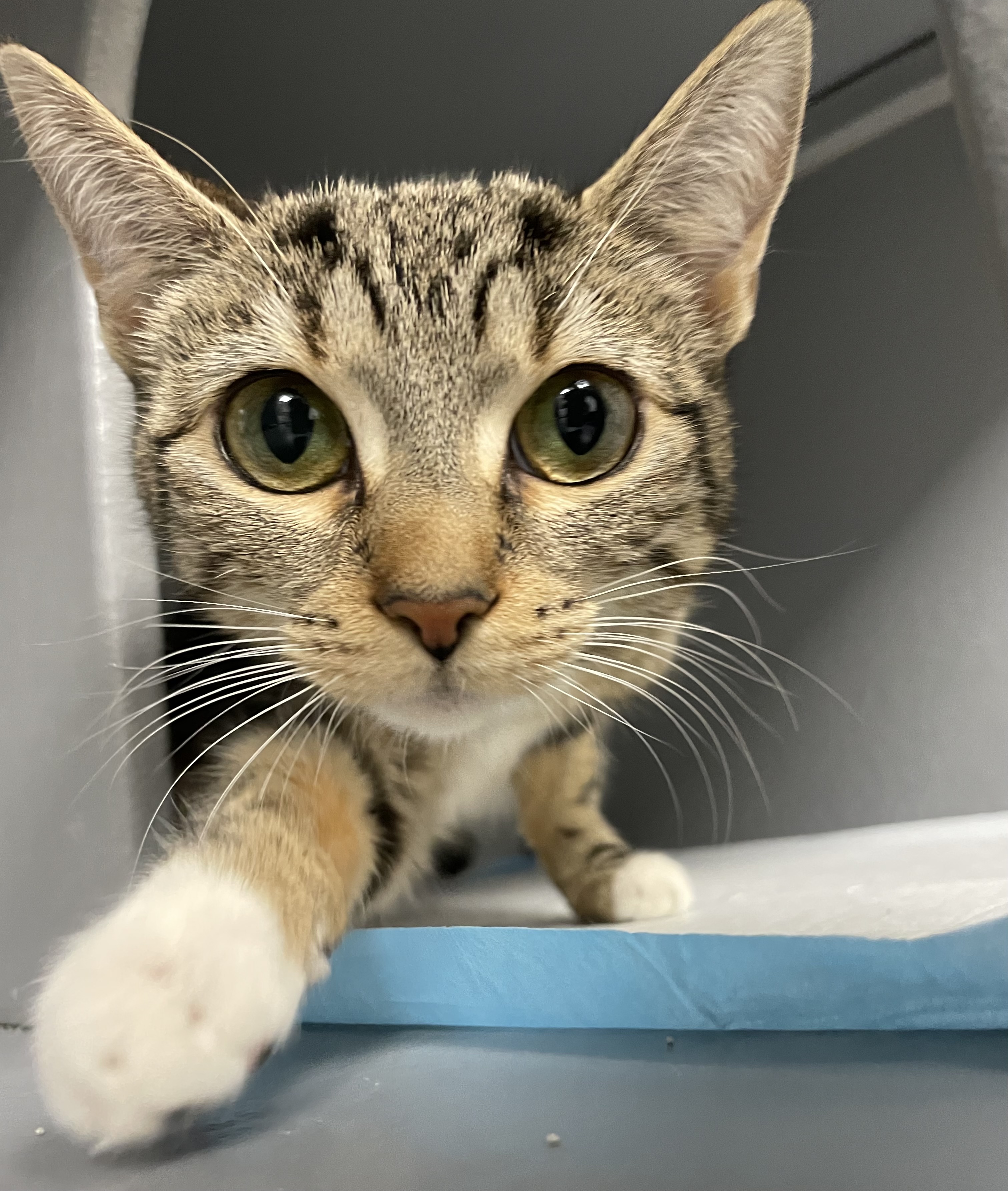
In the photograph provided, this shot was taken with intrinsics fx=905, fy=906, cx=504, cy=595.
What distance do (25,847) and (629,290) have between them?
2.52 feet

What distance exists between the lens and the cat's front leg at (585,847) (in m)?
0.94

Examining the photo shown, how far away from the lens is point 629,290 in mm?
843

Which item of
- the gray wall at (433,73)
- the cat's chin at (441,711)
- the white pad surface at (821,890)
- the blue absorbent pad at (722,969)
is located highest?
the gray wall at (433,73)

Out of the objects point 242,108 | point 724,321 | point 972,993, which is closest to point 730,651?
point 724,321

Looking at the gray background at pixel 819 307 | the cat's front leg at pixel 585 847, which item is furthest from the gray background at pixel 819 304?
the cat's front leg at pixel 585 847

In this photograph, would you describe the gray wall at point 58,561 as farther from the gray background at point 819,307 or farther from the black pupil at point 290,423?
the gray background at point 819,307

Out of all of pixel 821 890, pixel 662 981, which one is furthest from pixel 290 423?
pixel 821 890

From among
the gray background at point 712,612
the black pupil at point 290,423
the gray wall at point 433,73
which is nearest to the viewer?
the gray background at point 712,612

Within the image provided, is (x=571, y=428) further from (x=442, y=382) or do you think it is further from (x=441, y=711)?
(x=441, y=711)

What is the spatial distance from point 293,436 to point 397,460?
0.10 metres

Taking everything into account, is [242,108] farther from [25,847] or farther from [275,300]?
[25,847]

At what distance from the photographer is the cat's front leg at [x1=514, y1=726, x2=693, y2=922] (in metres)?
0.94

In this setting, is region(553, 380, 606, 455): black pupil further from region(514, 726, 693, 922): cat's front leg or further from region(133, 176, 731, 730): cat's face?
region(514, 726, 693, 922): cat's front leg

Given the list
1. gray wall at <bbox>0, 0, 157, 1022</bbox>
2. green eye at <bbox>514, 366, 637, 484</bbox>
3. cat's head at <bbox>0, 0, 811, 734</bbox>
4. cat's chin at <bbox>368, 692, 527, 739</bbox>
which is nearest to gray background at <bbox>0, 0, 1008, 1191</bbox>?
gray wall at <bbox>0, 0, 157, 1022</bbox>
